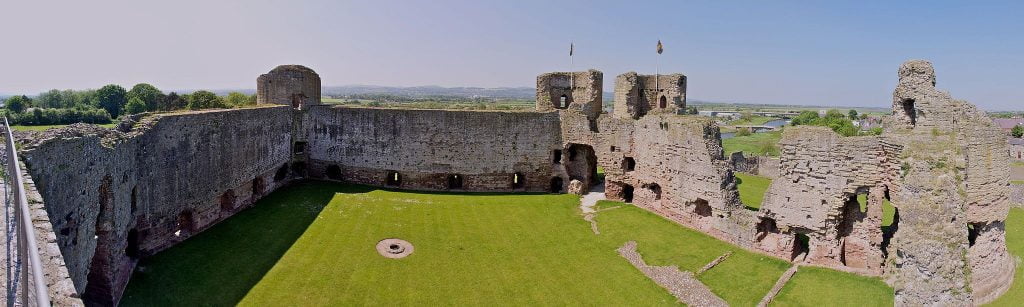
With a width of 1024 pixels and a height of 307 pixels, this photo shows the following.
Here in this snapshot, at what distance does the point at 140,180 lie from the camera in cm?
1750

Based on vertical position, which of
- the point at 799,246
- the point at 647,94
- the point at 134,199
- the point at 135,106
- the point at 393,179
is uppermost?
the point at 647,94

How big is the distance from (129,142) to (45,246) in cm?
1084

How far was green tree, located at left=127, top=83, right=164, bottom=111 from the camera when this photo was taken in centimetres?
5922

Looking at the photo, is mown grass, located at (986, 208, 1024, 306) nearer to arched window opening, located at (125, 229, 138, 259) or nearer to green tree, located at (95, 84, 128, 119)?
arched window opening, located at (125, 229, 138, 259)

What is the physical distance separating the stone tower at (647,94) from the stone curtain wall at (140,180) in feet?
62.4

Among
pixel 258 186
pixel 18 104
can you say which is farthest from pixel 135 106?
pixel 258 186

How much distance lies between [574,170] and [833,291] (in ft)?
52.0

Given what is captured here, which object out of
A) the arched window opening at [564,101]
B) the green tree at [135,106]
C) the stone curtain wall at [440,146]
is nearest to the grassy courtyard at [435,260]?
the stone curtain wall at [440,146]

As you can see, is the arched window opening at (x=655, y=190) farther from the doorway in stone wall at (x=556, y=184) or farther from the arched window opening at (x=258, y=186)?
the arched window opening at (x=258, y=186)

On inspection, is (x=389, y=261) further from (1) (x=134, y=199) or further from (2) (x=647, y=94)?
(2) (x=647, y=94)

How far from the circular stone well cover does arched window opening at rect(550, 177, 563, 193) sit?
1155 cm

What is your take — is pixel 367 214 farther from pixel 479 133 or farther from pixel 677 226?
pixel 677 226

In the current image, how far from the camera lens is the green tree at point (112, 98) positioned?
61.9m

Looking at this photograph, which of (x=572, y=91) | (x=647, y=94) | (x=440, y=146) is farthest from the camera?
(x=572, y=91)
